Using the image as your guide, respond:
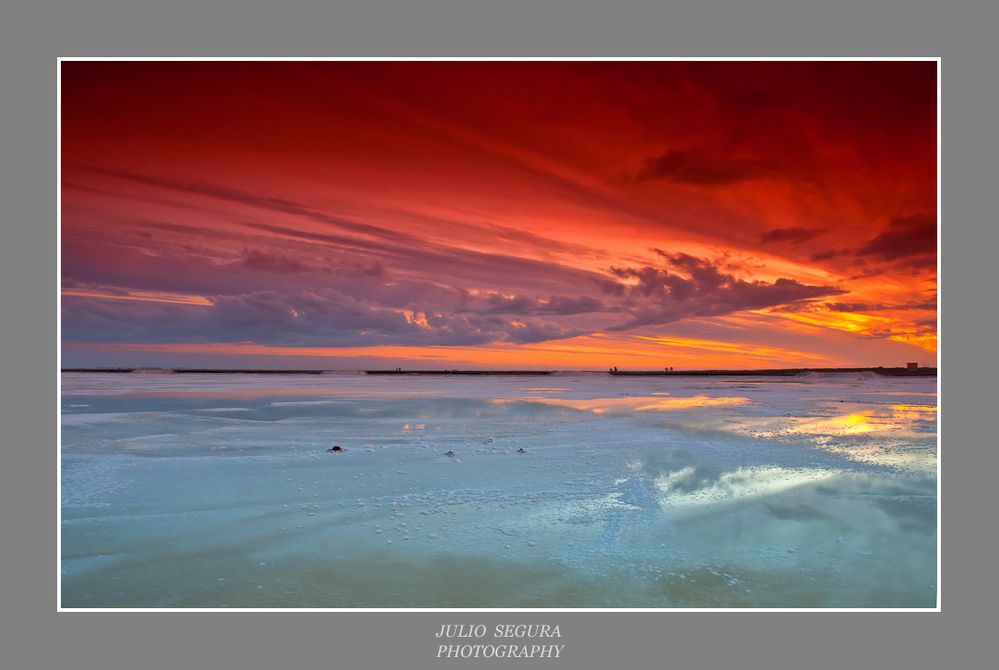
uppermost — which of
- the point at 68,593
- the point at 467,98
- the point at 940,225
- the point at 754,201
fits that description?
the point at 467,98

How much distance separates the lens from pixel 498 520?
196 inches

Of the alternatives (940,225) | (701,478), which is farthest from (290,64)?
(940,225)

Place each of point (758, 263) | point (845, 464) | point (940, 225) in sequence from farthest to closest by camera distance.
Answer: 1. point (758, 263)
2. point (845, 464)
3. point (940, 225)

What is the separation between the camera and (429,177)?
342 inches

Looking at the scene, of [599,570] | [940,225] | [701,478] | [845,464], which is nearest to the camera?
[599,570]

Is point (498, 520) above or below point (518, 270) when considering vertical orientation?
below

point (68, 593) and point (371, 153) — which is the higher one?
point (371, 153)

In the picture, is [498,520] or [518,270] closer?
[498,520]

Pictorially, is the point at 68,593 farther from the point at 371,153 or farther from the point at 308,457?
the point at 371,153

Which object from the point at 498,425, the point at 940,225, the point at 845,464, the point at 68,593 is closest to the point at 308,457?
the point at 68,593

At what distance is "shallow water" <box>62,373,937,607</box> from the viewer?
3873 mm

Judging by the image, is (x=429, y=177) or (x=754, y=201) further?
(x=754, y=201)

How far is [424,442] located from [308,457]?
1.95 metres

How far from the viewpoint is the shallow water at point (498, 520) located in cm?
387
